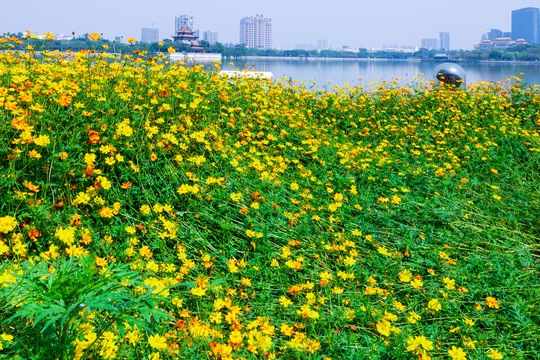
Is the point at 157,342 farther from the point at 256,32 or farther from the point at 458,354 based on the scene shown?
the point at 256,32

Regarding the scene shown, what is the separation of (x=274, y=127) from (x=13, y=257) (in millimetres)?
3162

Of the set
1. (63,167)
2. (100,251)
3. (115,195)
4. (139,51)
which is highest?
(139,51)

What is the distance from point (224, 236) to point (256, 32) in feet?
678

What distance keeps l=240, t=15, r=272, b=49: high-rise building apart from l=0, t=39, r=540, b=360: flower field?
7873 inches

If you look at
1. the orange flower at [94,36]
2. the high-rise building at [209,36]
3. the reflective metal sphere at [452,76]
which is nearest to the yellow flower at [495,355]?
the orange flower at [94,36]

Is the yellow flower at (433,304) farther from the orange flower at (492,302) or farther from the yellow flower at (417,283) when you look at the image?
the orange flower at (492,302)

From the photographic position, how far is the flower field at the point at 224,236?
187cm

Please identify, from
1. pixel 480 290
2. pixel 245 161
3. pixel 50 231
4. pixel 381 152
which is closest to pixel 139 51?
pixel 245 161

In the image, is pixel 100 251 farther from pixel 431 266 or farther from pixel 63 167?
pixel 431 266

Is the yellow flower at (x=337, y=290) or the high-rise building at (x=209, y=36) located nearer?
the yellow flower at (x=337, y=290)

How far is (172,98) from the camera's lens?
3.97 meters

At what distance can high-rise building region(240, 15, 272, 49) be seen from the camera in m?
196

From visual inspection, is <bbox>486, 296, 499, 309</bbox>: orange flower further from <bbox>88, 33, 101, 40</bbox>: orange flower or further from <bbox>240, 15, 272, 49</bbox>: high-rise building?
<bbox>240, 15, 272, 49</bbox>: high-rise building

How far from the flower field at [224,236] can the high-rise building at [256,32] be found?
200m
